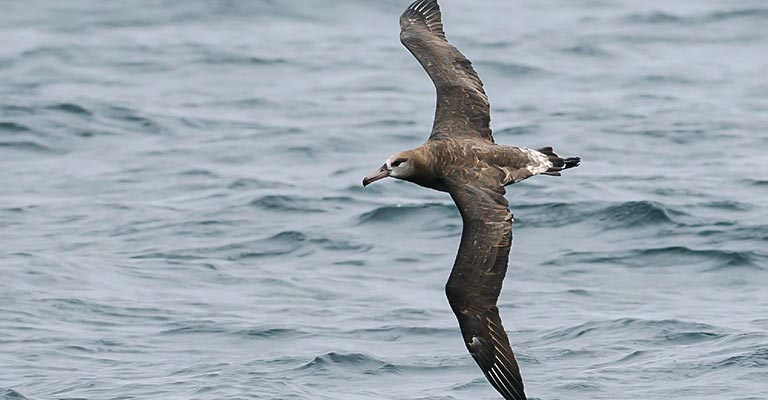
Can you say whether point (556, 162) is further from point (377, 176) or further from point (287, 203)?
point (287, 203)

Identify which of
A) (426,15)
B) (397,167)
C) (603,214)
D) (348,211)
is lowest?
(348,211)

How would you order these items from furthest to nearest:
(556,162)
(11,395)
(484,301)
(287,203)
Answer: (287,203) < (11,395) < (556,162) < (484,301)

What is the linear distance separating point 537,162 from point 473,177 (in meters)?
0.70

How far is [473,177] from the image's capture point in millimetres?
11977

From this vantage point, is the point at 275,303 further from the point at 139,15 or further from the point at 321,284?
the point at 139,15

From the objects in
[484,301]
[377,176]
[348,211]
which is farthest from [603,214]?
[484,301]

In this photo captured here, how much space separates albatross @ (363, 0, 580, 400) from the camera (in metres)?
11.1

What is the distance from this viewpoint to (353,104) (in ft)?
75.7

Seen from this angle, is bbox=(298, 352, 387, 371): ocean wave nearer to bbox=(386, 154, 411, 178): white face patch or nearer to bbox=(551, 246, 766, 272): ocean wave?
bbox=(386, 154, 411, 178): white face patch

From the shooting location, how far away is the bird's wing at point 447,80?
13086 millimetres

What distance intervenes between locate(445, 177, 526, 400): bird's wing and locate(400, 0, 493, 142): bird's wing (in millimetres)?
1829

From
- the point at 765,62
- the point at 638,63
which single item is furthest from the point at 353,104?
the point at 765,62

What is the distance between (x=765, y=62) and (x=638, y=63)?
6.26 ft

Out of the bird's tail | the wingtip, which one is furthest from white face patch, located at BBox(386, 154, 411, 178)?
the wingtip
